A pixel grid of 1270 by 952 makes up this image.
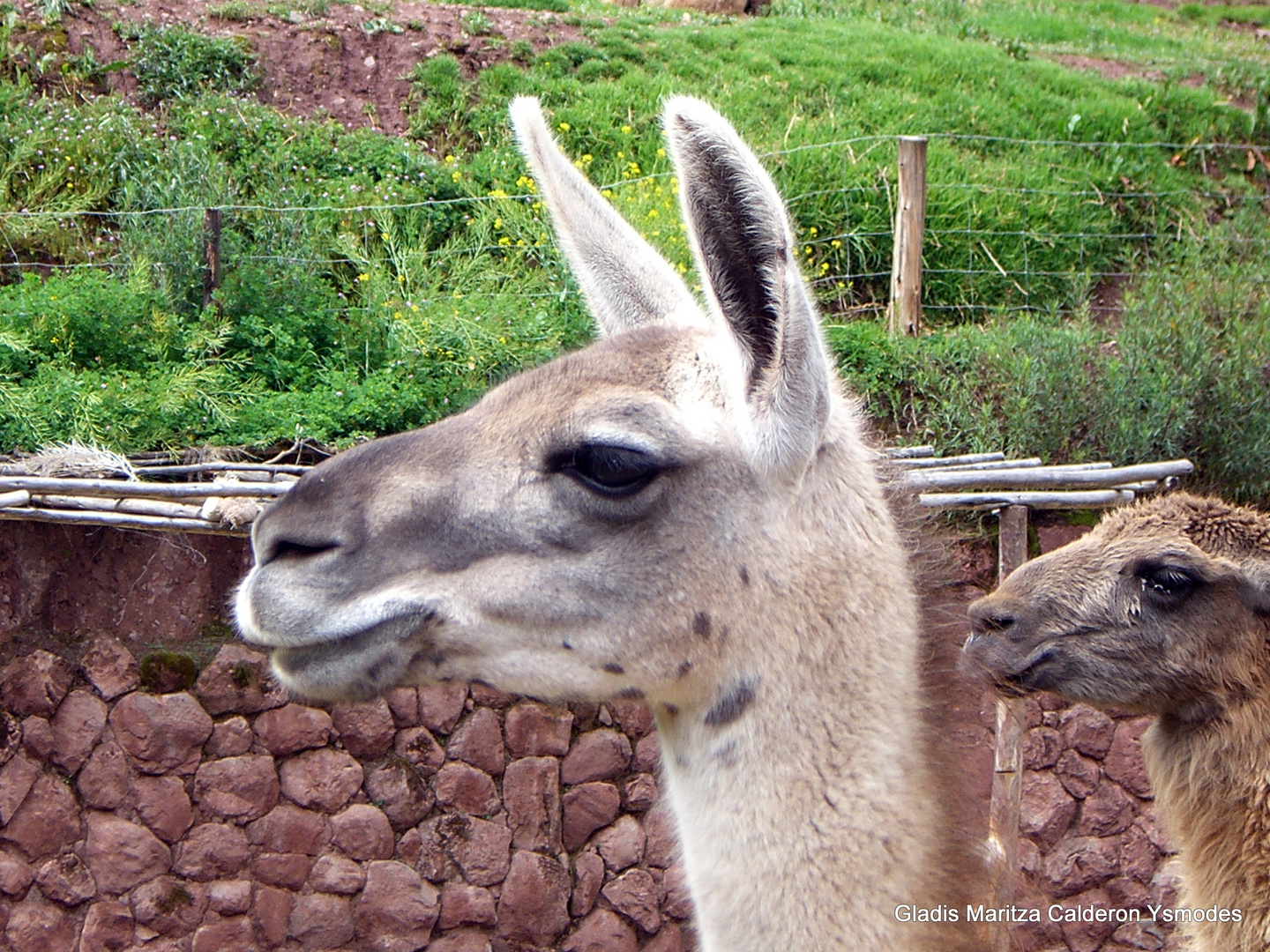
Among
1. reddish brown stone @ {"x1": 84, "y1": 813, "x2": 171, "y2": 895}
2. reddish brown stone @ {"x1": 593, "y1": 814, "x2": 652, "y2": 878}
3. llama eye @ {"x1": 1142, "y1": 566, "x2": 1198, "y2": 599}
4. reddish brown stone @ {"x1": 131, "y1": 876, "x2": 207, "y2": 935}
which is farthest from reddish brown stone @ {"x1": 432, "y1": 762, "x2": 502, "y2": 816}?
llama eye @ {"x1": 1142, "y1": 566, "x2": 1198, "y2": 599}

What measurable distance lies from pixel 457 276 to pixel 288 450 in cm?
250

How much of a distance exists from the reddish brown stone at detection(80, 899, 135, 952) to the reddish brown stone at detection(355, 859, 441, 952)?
92cm

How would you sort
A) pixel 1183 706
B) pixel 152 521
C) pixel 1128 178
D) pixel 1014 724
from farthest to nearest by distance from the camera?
1. pixel 1128 178
2. pixel 1014 724
3. pixel 152 521
4. pixel 1183 706

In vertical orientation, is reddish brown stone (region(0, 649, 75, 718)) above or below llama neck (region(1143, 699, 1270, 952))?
below

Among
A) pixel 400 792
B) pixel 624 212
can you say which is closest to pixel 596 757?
pixel 400 792

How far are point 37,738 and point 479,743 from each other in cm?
179

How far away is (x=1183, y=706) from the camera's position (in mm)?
3229

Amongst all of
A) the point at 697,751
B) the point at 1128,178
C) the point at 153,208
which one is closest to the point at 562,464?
the point at 697,751

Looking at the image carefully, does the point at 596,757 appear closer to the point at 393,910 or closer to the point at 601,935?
the point at 601,935

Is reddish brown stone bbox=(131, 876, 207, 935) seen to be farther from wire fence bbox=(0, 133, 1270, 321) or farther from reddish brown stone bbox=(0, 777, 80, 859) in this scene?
wire fence bbox=(0, 133, 1270, 321)

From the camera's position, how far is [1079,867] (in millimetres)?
5234

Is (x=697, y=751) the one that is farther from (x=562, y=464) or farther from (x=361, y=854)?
(x=361, y=854)

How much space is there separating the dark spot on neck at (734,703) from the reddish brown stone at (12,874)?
382 centimetres

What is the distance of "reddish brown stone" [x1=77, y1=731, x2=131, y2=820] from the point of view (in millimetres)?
4676
